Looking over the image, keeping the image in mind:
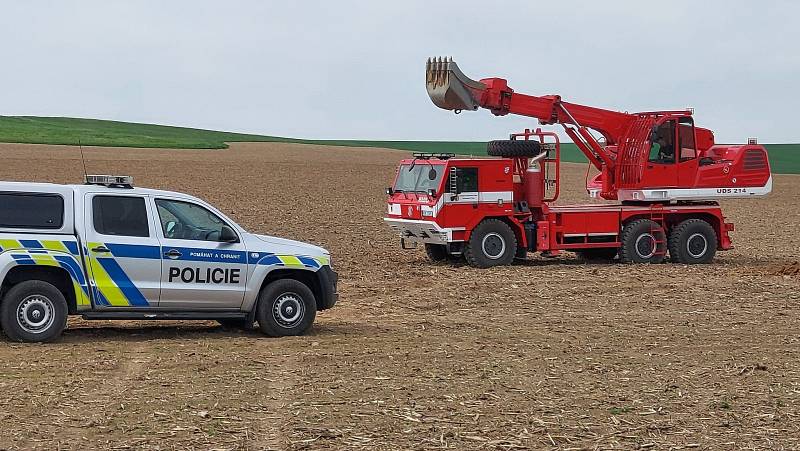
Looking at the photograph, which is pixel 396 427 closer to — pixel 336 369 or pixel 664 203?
pixel 336 369

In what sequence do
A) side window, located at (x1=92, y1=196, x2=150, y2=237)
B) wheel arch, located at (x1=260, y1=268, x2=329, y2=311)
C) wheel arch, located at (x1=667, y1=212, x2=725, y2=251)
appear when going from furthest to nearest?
wheel arch, located at (x1=667, y1=212, x2=725, y2=251)
wheel arch, located at (x1=260, y1=268, x2=329, y2=311)
side window, located at (x1=92, y1=196, x2=150, y2=237)

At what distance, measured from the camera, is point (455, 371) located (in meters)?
11.7

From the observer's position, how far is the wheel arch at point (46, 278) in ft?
41.8

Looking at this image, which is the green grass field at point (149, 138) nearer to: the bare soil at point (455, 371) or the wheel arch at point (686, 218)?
the wheel arch at point (686, 218)

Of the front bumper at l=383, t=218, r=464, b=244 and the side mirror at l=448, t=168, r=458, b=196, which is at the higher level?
the side mirror at l=448, t=168, r=458, b=196

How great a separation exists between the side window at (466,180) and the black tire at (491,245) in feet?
2.37

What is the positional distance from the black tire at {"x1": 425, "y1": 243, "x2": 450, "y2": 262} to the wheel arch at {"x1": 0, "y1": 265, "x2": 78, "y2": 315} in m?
12.1

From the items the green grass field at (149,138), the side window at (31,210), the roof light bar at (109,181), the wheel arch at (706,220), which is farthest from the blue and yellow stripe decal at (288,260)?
the green grass field at (149,138)

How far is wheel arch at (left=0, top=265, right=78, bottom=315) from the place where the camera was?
12.7 meters

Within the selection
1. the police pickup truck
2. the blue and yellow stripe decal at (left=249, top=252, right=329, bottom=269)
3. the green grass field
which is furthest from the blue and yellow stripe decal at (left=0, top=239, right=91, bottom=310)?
the green grass field

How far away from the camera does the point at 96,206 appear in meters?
13.1

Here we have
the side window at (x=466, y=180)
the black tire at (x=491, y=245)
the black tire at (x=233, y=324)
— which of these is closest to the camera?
the black tire at (x=233, y=324)

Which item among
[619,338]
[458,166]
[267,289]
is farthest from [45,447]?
[458,166]

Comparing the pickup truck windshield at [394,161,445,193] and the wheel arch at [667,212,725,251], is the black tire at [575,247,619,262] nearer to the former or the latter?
the wheel arch at [667,212,725,251]
